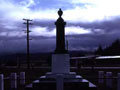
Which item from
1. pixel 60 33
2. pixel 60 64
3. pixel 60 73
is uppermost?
pixel 60 33

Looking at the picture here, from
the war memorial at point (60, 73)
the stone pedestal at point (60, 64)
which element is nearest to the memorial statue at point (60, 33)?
the war memorial at point (60, 73)

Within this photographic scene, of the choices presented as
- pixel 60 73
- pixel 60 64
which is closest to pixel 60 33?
pixel 60 64

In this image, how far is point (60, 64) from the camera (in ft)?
63.0

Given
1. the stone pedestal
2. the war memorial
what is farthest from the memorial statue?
the stone pedestal

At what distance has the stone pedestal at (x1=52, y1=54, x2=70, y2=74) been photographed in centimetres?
1917

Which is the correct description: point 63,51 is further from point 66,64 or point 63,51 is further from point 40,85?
point 40,85

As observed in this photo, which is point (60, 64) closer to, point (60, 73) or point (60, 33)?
point (60, 73)

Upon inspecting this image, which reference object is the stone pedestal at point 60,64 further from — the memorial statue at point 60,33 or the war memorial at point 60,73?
the memorial statue at point 60,33

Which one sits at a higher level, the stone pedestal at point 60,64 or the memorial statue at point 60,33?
the memorial statue at point 60,33

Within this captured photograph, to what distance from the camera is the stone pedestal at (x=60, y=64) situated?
62.9 feet

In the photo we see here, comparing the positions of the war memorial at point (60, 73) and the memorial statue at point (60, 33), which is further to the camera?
the memorial statue at point (60, 33)

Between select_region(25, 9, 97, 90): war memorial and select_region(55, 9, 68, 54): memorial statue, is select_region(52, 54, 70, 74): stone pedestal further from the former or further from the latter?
select_region(55, 9, 68, 54): memorial statue

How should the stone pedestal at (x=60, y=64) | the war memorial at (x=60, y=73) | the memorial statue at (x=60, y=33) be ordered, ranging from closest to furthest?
1. the war memorial at (x=60, y=73)
2. the stone pedestal at (x=60, y=64)
3. the memorial statue at (x=60, y=33)

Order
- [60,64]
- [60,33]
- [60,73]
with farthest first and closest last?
[60,33] < [60,64] < [60,73]
